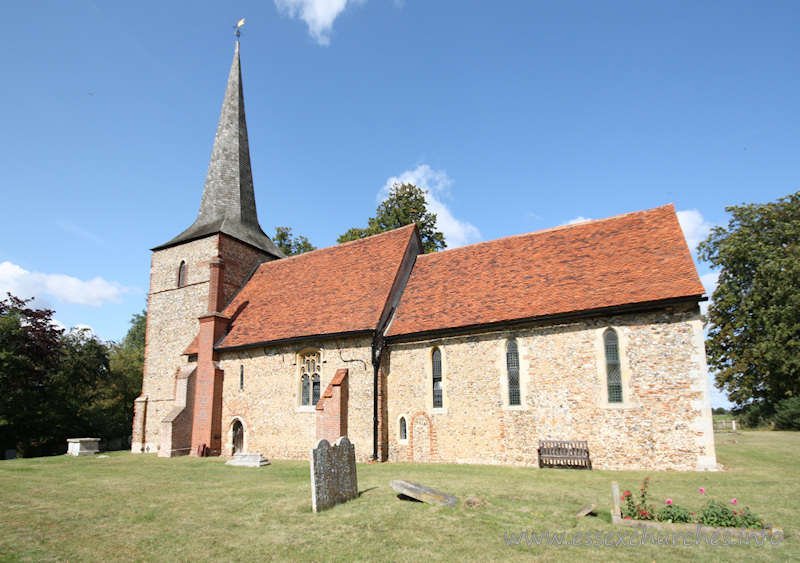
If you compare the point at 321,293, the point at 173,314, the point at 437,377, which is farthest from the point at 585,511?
the point at 173,314

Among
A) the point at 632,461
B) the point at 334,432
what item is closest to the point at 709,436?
the point at 632,461

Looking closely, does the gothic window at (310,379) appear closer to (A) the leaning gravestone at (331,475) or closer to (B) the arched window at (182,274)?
(A) the leaning gravestone at (331,475)

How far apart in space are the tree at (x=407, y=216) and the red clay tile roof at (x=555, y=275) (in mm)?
11764

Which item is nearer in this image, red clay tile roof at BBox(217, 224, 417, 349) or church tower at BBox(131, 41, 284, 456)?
red clay tile roof at BBox(217, 224, 417, 349)

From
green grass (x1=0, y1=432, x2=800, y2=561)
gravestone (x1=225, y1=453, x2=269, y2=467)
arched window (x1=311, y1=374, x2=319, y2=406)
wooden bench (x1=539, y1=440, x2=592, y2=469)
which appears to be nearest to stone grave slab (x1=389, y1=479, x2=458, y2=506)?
green grass (x1=0, y1=432, x2=800, y2=561)

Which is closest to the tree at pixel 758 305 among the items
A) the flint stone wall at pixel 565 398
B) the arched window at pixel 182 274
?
the flint stone wall at pixel 565 398

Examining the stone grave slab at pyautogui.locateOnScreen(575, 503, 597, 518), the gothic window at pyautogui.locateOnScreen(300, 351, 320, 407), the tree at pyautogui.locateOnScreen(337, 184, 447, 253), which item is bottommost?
the stone grave slab at pyautogui.locateOnScreen(575, 503, 597, 518)

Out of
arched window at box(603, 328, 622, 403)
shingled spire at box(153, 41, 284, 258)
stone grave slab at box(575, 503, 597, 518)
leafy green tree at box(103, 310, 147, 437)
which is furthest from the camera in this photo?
leafy green tree at box(103, 310, 147, 437)

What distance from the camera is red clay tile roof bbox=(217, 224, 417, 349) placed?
62.2 feet

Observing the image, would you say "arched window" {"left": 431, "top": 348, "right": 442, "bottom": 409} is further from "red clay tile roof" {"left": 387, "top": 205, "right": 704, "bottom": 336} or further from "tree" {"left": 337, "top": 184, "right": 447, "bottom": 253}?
"tree" {"left": 337, "top": 184, "right": 447, "bottom": 253}

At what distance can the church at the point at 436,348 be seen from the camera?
13.5 m

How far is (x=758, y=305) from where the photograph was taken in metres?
30.0

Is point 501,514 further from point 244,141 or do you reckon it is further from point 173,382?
point 244,141

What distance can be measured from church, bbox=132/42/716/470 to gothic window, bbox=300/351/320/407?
53 millimetres
